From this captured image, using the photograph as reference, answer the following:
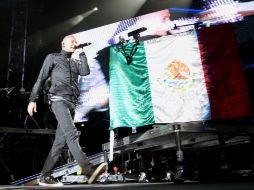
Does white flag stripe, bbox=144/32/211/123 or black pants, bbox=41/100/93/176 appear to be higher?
white flag stripe, bbox=144/32/211/123

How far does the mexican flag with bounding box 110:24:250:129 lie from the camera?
4.58 m

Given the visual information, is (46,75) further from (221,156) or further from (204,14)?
(204,14)

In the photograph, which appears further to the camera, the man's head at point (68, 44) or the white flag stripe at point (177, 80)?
the white flag stripe at point (177, 80)

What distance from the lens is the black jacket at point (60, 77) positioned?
3479 millimetres

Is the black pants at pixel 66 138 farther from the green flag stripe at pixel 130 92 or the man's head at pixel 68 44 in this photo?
the green flag stripe at pixel 130 92

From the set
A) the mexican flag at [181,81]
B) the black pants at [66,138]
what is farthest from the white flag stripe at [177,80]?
the black pants at [66,138]

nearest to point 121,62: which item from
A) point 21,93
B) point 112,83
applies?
point 112,83

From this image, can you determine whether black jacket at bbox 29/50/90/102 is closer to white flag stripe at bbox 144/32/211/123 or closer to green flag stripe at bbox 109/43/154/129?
green flag stripe at bbox 109/43/154/129

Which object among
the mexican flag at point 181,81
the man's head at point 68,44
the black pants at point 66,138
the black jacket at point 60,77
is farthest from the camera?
the mexican flag at point 181,81

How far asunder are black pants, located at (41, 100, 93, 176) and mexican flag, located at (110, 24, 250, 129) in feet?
5.36

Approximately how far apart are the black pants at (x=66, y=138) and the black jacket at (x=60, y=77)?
0.13m

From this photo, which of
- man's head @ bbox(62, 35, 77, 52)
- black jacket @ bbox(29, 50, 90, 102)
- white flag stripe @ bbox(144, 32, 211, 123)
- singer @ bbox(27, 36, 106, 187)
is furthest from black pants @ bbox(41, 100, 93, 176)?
white flag stripe @ bbox(144, 32, 211, 123)

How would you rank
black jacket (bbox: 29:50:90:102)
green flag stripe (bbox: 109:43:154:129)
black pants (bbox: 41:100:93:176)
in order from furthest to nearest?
green flag stripe (bbox: 109:43:154:129)
black jacket (bbox: 29:50:90:102)
black pants (bbox: 41:100:93:176)

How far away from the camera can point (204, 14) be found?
25.8ft
